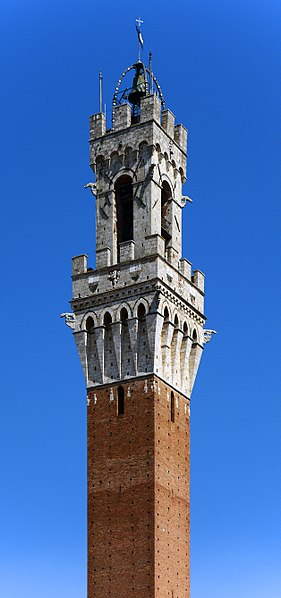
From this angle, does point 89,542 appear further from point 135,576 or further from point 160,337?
point 160,337

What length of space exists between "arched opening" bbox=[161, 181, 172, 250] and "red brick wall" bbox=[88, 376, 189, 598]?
7.91m

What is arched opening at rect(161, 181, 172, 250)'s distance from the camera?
66.8 metres

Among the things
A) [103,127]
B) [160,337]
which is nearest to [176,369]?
[160,337]

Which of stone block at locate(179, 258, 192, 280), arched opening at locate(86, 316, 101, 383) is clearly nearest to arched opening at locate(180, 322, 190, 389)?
stone block at locate(179, 258, 192, 280)

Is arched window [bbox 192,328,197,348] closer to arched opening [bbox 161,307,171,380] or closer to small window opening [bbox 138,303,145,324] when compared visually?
arched opening [bbox 161,307,171,380]

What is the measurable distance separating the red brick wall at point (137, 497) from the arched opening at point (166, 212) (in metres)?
7.91

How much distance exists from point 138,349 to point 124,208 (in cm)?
798

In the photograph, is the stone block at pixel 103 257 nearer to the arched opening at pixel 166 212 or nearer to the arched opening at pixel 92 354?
the arched opening at pixel 92 354

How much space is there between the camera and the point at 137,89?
2717 inches

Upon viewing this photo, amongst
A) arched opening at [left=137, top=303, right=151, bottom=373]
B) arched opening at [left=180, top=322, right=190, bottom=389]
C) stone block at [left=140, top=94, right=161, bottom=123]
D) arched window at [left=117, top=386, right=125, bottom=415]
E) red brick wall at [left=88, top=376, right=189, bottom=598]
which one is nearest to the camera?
red brick wall at [left=88, top=376, right=189, bottom=598]

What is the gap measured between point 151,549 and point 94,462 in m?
5.02

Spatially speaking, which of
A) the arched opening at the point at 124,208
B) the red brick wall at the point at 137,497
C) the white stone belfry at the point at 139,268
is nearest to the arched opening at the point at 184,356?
the white stone belfry at the point at 139,268

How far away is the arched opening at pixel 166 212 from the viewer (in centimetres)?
6681

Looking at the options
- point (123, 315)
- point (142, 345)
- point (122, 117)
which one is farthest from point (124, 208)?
point (142, 345)
